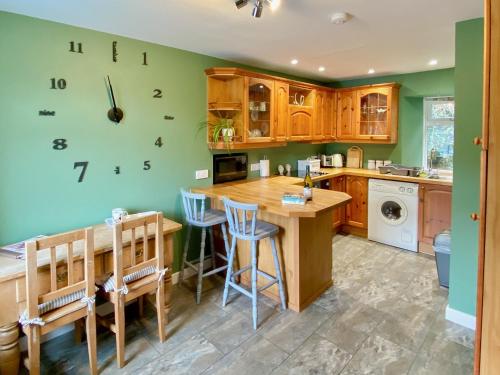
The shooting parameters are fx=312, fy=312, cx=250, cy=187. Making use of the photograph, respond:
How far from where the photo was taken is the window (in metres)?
4.41

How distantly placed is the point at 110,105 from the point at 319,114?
10.0ft

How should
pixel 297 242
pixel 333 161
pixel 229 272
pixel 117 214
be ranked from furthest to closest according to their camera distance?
pixel 333 161
pixel 229 272
pixel 297 242
pixel 117 214

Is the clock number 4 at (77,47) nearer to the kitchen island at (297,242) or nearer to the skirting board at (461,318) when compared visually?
the kitchen island at (297,242)

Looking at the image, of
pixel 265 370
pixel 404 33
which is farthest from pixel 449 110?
pixel 265 370

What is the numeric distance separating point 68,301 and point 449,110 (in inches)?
196

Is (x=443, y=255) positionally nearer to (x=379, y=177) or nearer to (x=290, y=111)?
(x=379, y=177)

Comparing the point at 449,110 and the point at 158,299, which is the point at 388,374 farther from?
the point at 449,110

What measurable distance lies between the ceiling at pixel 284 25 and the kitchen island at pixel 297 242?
1424 mm

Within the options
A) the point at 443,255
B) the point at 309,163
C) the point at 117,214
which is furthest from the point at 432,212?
the point at 117,214

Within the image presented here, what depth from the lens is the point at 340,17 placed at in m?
2.22

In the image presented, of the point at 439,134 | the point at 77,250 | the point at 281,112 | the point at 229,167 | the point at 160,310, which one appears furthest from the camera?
the point at 439,134

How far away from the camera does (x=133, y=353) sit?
222cm

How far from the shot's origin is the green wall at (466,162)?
230 centimetres

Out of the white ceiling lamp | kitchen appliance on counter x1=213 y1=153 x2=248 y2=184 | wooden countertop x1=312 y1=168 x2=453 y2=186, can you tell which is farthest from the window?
the white ceiling lamp
